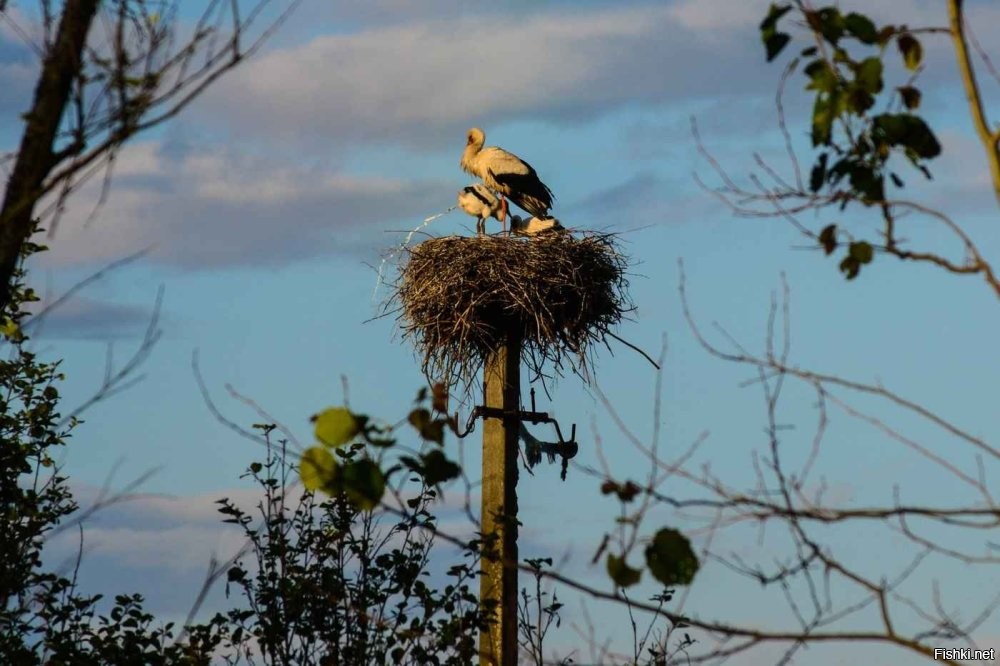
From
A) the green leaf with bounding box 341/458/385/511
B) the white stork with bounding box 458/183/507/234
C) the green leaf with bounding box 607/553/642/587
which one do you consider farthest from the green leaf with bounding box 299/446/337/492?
the white stork with bounding box 458/183/507/234

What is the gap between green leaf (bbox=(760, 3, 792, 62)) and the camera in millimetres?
3256

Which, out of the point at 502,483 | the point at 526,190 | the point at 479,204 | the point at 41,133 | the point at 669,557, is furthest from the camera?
the point at 526,190

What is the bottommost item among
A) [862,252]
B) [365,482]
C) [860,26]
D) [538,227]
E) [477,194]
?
[365,482]

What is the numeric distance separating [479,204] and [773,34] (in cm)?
698

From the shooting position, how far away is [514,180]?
427 inches

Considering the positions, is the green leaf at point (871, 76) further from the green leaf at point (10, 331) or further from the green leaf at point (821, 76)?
the green leaf at point (10, 331)

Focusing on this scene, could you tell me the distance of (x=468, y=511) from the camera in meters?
3.17

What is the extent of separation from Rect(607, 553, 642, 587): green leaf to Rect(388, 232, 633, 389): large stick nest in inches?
205

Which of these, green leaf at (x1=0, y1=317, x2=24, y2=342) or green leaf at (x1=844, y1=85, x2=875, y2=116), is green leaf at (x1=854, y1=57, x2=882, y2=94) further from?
green leaf at (x1=0, y1=317, x2=24, y2=342)

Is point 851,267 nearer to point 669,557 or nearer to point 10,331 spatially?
point 669,557

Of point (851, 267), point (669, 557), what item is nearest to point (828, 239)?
point (851, 267)

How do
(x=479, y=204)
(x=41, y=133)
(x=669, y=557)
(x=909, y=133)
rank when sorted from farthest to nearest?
(x=479, y=204), (x=41, y=133), (x=909, y=133), (x=669, y=557)

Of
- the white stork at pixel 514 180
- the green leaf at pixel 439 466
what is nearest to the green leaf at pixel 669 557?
the green leaf at pixel 439 466

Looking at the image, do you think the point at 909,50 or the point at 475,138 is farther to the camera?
the point at 475,138
